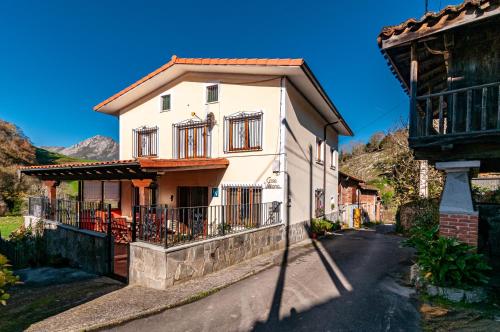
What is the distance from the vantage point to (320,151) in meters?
15.2

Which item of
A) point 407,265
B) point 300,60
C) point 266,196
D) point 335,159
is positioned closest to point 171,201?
point 266,196

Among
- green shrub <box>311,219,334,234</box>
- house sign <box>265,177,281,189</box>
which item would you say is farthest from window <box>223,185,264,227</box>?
green shrub <box>311,219,334,234</box>

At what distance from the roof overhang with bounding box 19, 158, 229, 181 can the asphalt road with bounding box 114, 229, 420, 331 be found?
392 centimetres

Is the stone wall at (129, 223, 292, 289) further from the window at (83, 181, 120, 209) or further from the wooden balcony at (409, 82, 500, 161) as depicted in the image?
the window at (83, 181, 120, 209)

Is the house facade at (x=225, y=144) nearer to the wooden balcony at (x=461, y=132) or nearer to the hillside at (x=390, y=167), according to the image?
the wooden balcony at (x=461, y=132)

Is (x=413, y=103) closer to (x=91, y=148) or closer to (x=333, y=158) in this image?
(x=333, y=158)

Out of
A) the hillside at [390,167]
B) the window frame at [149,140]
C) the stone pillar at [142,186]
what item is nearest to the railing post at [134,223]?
the stone pillar at [142,186]

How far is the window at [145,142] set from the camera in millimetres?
13711

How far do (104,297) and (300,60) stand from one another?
8.83 meters

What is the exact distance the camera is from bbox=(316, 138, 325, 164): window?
14672 millimetres

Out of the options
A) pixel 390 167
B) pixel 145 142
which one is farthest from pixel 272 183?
pixel 390 167

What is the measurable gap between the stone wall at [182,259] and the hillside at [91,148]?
173ft

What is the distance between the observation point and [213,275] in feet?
23.4

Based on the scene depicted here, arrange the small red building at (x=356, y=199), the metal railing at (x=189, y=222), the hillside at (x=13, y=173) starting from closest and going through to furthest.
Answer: the metal railing at (x=189, y=222) < the small red building at (x=356, y=199) < the hillside at (x=13, y=173)
